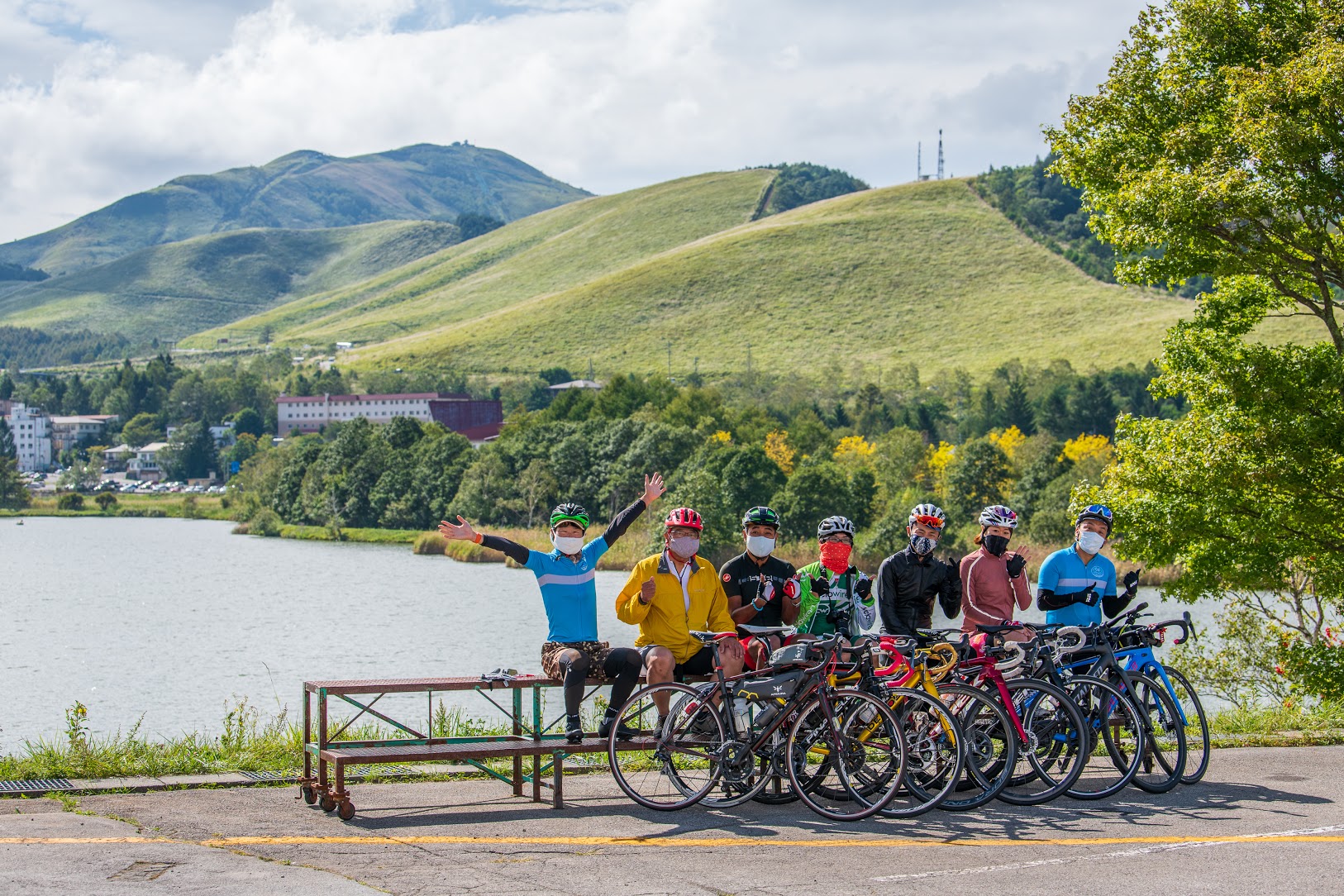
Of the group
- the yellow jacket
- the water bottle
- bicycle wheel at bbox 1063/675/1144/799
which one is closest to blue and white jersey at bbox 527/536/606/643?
the yellow jacket

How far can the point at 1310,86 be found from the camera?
15203 millimetres

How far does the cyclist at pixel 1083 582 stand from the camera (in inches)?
406

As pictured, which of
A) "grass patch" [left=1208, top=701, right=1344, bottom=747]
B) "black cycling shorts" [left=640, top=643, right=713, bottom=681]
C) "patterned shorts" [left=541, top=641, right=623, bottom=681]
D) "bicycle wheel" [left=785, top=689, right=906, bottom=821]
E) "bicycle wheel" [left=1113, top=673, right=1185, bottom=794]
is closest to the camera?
"bicycle wheel" [left=785, top=689, right=906, bottom=821]

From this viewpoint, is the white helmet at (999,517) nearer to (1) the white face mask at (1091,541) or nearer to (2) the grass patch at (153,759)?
(1) the white face mask at (1091,541)

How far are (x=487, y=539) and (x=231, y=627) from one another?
4086 cm

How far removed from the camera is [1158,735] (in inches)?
380

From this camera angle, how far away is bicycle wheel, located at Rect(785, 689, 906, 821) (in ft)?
27.8

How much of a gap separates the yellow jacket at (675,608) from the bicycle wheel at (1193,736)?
3.37m

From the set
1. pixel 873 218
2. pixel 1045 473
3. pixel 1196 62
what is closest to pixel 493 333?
pixel 873 218

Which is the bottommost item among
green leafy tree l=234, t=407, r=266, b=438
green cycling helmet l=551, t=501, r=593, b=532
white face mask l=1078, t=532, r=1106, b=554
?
white face mask l=1078, t=532, r=1106, b=554

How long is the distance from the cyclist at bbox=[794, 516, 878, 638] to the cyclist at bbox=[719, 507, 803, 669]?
0.12m

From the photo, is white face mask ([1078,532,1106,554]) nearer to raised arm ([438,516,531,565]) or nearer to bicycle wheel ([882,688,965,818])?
bicycle wheel ([882,688,965,818])

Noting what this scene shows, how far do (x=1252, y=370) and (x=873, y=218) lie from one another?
174035mm

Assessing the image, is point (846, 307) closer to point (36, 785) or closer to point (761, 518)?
point (761, 518)
